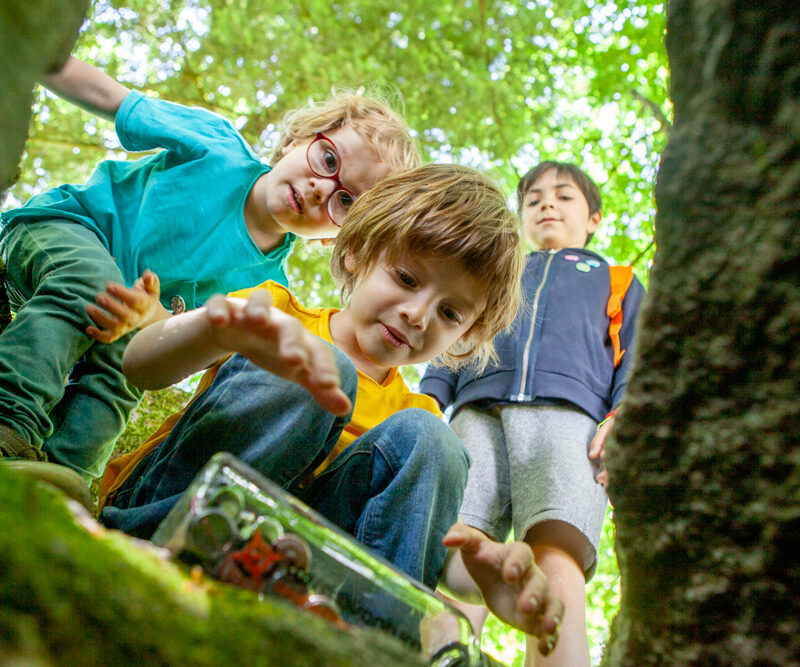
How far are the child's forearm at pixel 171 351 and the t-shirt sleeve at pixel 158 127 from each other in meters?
1.37

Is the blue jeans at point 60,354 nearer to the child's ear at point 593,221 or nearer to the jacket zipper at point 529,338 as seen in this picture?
the jacket zipper at point 529,338

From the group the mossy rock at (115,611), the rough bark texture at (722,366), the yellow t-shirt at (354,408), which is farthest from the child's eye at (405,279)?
the mossy rock at (115,611)

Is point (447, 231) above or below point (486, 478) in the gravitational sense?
above

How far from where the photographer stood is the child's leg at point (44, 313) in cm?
176

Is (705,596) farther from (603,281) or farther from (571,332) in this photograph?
(603,281)

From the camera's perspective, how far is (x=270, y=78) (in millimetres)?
5105

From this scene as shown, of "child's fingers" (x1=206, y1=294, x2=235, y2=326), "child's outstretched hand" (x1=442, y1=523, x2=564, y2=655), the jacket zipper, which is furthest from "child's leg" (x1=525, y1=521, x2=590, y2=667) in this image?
"child's fingers" (x1=206, y1=294, x2=235, y2=326)

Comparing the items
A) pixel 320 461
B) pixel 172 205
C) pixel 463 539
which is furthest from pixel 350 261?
pixel 463 539

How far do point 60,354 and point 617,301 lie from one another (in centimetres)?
241

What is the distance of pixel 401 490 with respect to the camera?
148 centimetres

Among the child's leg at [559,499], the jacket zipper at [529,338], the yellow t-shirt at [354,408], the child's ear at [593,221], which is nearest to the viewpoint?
the yellow t-shirt at [354,408]

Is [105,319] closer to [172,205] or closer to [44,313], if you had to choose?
[44,313]

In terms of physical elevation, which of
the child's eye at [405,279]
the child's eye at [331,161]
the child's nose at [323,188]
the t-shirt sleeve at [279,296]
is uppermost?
the child's eye at [331,161]

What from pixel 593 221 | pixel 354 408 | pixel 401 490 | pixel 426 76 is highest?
pixel 426 76
